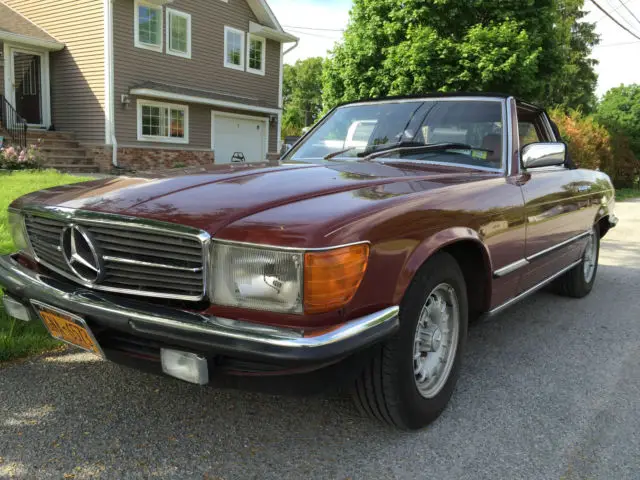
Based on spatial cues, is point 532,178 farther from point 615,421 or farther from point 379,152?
point 615,421

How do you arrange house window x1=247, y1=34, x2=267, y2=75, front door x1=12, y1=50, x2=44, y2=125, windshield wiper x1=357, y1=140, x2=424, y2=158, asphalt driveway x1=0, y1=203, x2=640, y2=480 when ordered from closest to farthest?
asphalt driveway x1=0, y1=203, x2=640, y2=480, windshield wiper x1=357, y1=140, x2=424, y2=158, front door x1=12, y1=50, x2=44, y2=125, house window x1=247, y1=34, x2=267, y2=75

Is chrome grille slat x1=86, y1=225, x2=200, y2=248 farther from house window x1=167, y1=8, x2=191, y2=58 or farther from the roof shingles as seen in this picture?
house window x1=167, y1=8, x2=191, y2=58

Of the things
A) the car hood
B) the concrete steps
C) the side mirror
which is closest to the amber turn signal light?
the car hood

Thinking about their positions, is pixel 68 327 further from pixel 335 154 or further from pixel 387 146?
pixel 387 146

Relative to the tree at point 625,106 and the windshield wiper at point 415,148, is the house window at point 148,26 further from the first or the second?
the tree at point 625,106

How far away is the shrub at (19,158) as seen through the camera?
11.7 meters

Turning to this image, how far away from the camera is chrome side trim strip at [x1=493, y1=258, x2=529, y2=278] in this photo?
289cm

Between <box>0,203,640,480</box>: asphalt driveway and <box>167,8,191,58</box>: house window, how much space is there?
49.0 feet

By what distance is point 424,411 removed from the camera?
245 cm

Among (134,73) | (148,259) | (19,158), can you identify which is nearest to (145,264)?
(148,259)

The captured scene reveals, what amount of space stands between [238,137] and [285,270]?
17.7 metres

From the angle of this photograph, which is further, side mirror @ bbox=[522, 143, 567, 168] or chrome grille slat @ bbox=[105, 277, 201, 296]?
side mirror @ bbox=[522, 143, 567, 168]

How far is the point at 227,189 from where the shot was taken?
2369 mm

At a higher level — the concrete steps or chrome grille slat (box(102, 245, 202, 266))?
the concrete steps
